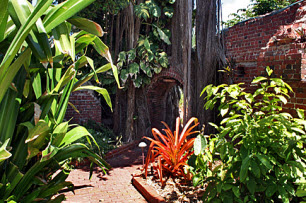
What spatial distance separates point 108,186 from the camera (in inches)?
162

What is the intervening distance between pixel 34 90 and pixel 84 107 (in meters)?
6.04

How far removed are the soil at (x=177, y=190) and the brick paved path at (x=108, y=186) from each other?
0.29m

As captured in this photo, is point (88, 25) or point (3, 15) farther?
point (88, 25)

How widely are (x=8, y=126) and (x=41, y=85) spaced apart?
0.41 metres

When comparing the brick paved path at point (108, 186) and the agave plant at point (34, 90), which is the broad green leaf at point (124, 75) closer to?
the brick paved path at point (108, 186)

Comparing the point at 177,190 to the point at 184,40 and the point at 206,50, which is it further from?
the point at 184,40

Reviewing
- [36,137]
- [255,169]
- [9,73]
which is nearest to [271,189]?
[255,169]

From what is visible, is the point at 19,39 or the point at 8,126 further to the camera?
the point at 8,126

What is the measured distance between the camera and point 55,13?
142cm

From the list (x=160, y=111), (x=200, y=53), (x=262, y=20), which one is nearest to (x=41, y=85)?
(x=200, y=53)

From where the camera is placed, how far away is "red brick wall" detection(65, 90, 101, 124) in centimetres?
735

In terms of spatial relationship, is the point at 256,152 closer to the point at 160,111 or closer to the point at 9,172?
the point at 9,172

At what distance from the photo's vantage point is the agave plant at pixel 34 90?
1318 mm

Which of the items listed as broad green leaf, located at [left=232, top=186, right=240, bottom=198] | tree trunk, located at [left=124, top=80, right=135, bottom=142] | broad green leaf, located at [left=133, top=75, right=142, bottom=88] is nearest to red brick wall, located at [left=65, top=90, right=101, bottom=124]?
tree trunk, located at [left=124, top=80, right=135, bottom=142]
